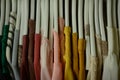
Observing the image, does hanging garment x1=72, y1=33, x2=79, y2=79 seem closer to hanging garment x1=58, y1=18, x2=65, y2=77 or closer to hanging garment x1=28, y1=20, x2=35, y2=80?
hanging garment x1=58, y1=18, x2=65, y2=77

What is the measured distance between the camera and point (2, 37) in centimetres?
82

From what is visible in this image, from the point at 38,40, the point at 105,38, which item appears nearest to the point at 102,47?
the point at 105,38

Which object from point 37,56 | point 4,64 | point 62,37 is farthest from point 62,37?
point 4,64

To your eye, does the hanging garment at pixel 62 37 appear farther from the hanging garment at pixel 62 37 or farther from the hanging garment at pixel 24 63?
the hanging garment at pixel 24 63

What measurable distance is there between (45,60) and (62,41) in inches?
3.4

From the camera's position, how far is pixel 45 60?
77cm

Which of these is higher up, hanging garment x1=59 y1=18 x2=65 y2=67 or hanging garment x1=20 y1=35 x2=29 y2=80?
hanging garment x1=59 y1=18 x2=65 y2=67

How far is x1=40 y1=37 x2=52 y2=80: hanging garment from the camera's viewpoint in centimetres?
77

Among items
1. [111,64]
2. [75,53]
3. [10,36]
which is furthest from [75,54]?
[10,36]

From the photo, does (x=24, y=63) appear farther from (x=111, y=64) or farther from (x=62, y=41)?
(x=111, y=64)

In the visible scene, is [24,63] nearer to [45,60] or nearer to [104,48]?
[45,60]

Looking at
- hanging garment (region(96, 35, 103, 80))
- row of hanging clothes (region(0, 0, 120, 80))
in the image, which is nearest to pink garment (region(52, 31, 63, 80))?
row of hanging clothes (region(0, 0, 120, 80))

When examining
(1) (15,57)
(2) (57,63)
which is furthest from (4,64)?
(2) (57,63)

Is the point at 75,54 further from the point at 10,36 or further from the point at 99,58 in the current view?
the point at 10,36
